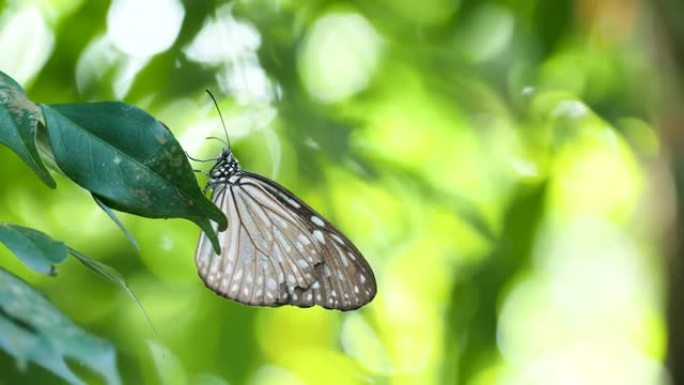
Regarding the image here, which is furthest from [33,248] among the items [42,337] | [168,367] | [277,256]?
[168,367]

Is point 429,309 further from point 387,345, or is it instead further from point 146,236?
point 146,236

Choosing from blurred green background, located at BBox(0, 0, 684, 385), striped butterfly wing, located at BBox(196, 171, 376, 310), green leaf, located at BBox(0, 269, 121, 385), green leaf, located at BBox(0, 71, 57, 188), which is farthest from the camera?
blurred green background, located at BBox(0, 0, 684, 385)

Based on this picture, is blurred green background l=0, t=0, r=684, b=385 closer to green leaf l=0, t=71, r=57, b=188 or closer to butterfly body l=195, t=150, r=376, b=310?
butterfly body l=195, t=150, r=376, b=310

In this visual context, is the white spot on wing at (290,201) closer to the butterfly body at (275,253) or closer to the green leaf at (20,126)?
the butterfly body at (275,253)

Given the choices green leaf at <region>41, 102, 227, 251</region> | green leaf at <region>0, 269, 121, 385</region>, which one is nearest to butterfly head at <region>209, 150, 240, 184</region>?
green leaf at <region>41, 102, 227, 251</region>

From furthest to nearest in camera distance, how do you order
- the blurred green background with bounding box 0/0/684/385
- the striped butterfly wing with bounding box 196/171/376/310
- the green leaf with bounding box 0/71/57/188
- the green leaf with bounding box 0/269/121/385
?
the blurred green background with bounding box 0/0/684/385, the striped butterfly wing with bounding box 196/171/376/310, the green leaf with bounding box 0/71/57/188, the green leaf with bounding box 0/269/121/385

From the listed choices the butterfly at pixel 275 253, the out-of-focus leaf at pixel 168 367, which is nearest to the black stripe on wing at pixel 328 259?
the butterfly at pixel 275 253

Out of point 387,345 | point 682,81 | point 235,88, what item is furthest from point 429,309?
point 682,81
